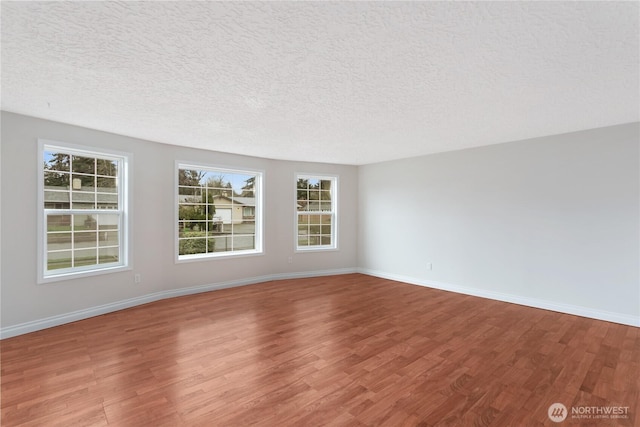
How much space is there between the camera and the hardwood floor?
6.22 ft

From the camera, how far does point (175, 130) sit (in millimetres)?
3643

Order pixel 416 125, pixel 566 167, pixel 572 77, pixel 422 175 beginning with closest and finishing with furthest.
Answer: pixel 572 77, pixel 416 125, pixel 566 167, pixel 422 175

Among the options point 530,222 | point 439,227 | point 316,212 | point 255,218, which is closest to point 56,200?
point 255,218

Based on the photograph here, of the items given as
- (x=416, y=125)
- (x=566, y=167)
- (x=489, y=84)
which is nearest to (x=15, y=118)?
(x=416, y=125)

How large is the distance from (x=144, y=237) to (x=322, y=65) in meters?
3.62

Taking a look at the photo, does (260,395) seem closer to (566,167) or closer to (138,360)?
(138,360)

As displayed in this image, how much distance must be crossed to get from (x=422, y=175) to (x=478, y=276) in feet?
6.50

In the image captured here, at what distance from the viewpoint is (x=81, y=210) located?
11.7ft

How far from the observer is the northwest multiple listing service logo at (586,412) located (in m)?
1.87

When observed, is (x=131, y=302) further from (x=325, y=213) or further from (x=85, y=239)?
(x=325, y=213)

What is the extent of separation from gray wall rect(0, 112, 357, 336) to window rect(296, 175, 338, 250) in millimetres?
178

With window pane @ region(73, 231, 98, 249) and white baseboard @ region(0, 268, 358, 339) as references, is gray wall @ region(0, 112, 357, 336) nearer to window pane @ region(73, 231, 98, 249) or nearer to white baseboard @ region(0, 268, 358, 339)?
white baseboard @ region(0, 268, 358, 339)

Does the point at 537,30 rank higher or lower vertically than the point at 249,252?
higher

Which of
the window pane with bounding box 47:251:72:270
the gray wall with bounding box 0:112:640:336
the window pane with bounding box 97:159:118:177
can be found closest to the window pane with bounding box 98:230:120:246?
the gray wall with bounding box 0:112:640:336
